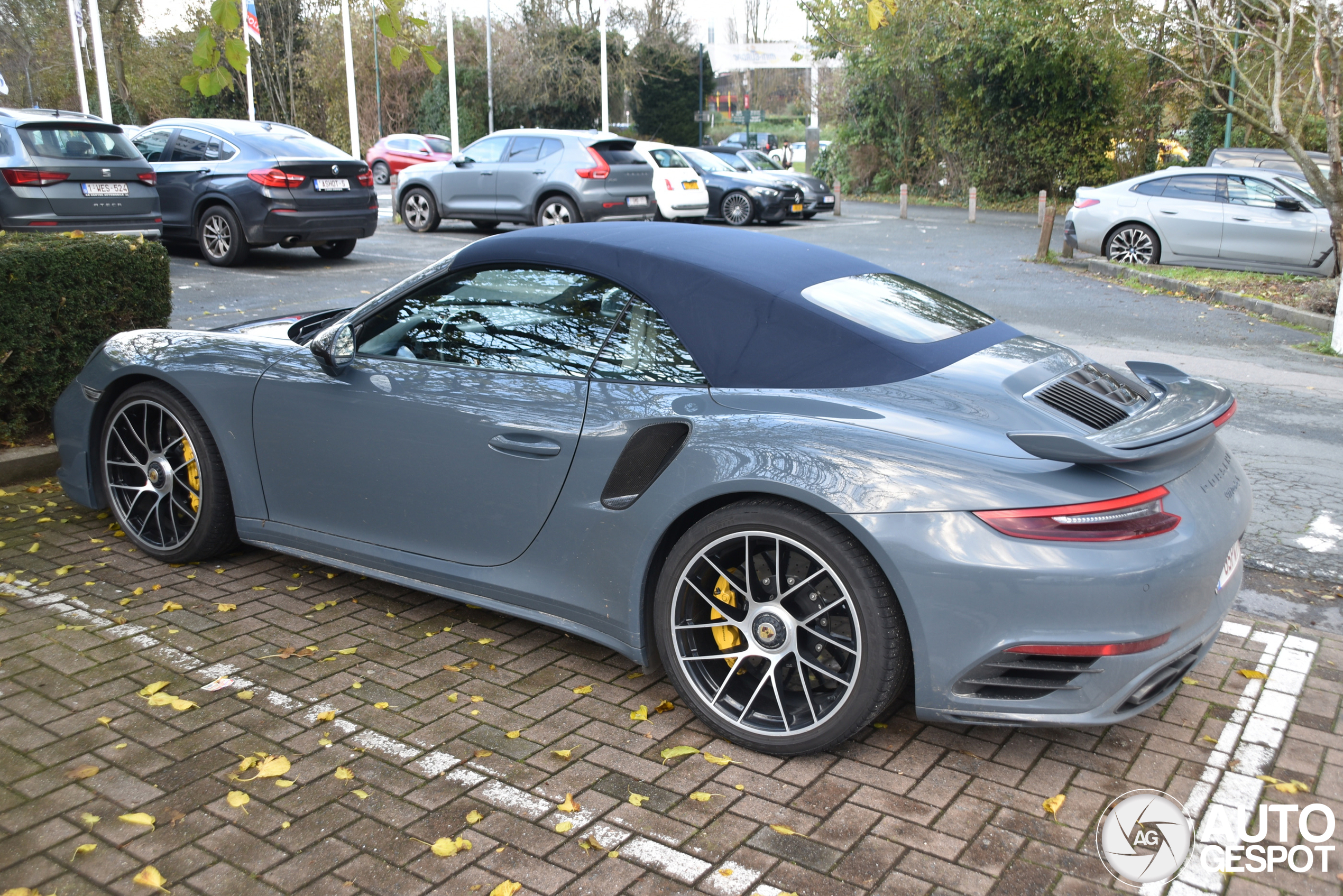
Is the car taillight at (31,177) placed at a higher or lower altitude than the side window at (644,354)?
higher

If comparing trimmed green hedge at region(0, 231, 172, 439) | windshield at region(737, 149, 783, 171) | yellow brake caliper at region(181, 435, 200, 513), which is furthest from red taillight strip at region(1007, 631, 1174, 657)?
windshield at region(737, 149, 783, 171)

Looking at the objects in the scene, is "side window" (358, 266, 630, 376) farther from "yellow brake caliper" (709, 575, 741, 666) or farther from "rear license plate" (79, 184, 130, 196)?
"rear license plate" (79, 184, 130, 196)

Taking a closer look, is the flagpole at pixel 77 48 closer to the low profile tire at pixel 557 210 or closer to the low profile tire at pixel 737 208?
the low profile tire at pixel 557 210

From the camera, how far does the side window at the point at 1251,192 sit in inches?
567

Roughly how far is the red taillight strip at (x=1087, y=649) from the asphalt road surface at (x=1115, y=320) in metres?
2.49

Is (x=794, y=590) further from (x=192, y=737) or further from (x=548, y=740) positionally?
(x=192, y=737)

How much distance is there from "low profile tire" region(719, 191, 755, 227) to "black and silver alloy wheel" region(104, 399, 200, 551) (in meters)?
17.8

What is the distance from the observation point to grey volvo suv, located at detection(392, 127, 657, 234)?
1684 centimetres

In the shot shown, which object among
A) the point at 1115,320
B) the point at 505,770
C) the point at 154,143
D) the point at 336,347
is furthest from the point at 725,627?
the point at 154,143

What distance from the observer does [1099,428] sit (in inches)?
121

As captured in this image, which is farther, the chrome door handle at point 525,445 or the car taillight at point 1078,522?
the chrome door handle at point 525,445

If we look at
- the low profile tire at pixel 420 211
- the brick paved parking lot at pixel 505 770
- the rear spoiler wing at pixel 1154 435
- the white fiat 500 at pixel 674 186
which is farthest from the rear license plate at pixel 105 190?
the rear spoiler wing at pixel 1154 435

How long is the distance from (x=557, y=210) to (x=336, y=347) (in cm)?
1361

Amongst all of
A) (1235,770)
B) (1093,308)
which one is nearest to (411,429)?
(1235,770)
